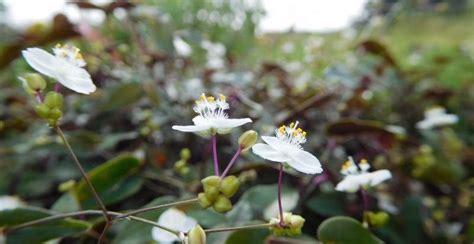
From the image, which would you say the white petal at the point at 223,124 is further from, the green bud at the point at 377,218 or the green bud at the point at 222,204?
the green bud at the point at 377,218

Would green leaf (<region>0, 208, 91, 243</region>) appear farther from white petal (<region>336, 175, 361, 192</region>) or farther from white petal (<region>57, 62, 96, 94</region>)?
white petal (<region>336, 175, 361, 192</region>)

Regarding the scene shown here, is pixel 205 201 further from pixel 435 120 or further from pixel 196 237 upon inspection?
pixel 435 120

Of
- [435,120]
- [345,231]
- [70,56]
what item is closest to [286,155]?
[345,231]

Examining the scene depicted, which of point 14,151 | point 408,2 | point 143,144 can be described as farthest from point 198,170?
point 408,2

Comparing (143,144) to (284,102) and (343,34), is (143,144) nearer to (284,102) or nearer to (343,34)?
(284,102)

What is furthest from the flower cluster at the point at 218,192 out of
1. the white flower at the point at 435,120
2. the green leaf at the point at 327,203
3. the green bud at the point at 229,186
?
the white flower at the point at 435,120
